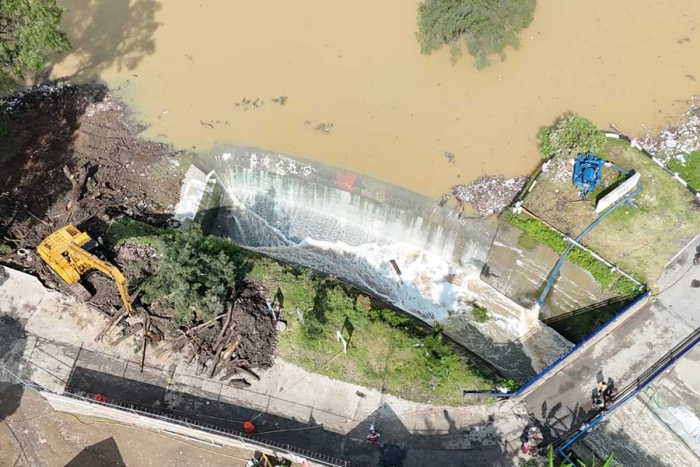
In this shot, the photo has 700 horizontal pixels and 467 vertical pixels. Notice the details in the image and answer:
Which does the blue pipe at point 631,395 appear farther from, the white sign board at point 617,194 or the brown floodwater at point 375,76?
the brown floodwater at point 375,76

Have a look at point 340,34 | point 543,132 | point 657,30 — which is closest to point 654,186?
point 543,132

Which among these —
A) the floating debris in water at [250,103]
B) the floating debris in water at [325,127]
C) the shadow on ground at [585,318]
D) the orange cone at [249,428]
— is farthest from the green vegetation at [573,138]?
the orange cone at [249,428]

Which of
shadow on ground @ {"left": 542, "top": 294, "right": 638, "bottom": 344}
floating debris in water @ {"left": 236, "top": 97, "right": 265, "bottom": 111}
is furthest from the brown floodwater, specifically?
shadow on ground @ {"left": 542, "top": 294, "right": 638, "bottom": 344}

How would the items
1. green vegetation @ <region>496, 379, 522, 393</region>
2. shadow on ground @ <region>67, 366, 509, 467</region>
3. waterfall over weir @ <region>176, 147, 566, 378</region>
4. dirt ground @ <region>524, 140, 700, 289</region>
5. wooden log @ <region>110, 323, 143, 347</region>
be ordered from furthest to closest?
waterfall over weir @ <region>176, 147, 566, 378</region>
dirt ground @ <region>524, 140, 700, 289</region>
wooden log @ <region>110, 323, 143, 347</region>
green vegetation @ <region>496, 379, 522, 393</region>
shadow on ground @ <region>67, 366, 509, 467</region>

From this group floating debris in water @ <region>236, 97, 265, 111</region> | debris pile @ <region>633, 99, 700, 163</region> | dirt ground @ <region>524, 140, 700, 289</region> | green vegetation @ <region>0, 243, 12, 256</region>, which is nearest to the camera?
green vegetation @ <region>0, 243, 12, 256</region>

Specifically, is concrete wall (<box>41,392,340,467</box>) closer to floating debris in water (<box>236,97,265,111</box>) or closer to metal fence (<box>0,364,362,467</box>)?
metal fence (<box>0,364,362,467</box>)

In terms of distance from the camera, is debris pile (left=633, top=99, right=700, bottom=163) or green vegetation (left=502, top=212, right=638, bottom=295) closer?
green vegetation (left=502, top=212, right=638, bottom=295)

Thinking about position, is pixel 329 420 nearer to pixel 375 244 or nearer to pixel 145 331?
pixel 145 331
